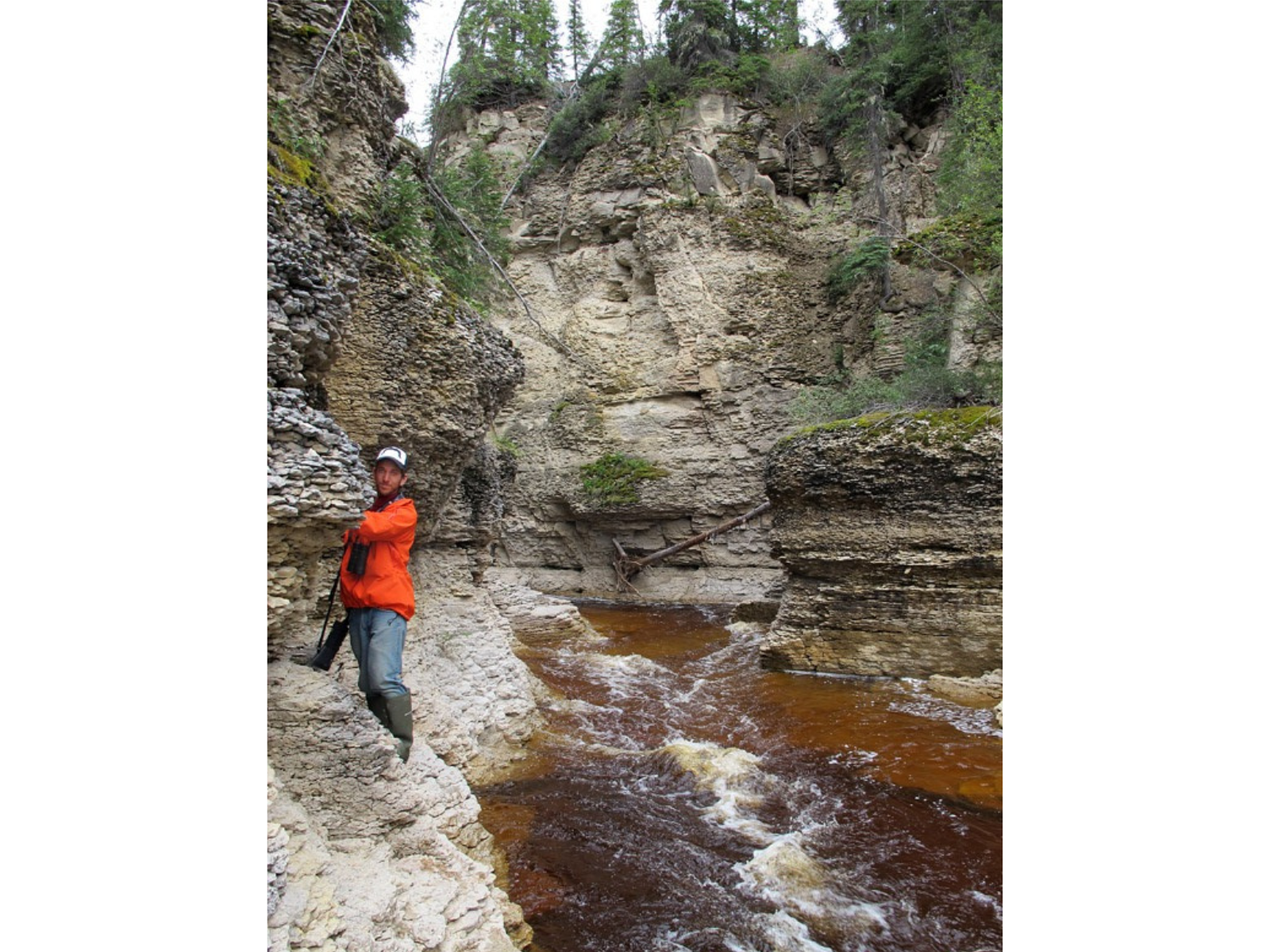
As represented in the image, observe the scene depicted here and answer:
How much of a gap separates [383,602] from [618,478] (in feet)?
45.1

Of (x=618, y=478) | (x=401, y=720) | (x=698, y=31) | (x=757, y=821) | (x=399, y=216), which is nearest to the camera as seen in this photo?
(x=401, y=720)

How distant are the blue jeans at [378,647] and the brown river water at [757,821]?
1.18m

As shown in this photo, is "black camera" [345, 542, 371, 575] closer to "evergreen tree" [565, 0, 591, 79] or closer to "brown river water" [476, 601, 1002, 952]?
"brown river water" [476, 601, 1002, 952]

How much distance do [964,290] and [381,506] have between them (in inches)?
475

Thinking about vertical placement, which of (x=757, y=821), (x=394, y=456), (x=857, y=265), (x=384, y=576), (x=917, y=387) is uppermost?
(x=857, y=265)

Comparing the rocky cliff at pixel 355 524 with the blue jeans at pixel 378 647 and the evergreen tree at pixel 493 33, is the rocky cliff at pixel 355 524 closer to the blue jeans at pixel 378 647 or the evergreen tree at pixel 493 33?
the blue jeans at pixel 378 647

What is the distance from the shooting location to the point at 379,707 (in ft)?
12.3

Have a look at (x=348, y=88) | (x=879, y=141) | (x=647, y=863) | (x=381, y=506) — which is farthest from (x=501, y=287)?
(x=647, y=863)

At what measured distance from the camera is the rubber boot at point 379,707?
12.1 feet

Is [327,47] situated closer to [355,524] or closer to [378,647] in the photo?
[355,524]

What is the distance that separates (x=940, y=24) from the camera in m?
16.0

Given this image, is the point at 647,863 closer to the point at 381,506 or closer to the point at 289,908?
the point at 289,908

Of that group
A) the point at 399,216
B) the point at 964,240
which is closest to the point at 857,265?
the point at 964,240

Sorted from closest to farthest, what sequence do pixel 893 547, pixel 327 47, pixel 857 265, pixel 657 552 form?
1. pixel 327 47
2. pixel 893 547
3. pixel 857 265
4. pixel 657 552
